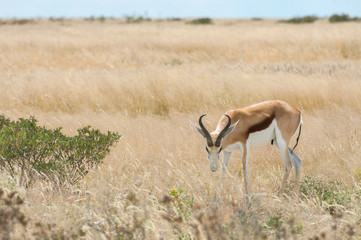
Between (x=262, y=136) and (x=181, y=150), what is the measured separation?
2.13 metres

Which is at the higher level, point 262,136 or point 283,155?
point 262,136

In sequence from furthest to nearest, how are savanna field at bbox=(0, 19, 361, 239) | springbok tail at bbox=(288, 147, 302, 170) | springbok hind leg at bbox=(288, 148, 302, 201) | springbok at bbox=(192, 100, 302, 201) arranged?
springbok tail at bbox=(288, 147, 302, 170) → springbok hind leg at bbox=(288, 148, 302, 201) → springbok at bbox=(192, 100, 302, 201) → savanna field at bbox=(0, 19, 361, 239)

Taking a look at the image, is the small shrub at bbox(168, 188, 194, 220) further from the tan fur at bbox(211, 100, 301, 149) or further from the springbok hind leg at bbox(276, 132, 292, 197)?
the springbok hind leg at bbox(276, 132, 292, 197)

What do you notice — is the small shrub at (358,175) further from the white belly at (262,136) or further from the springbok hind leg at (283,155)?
the white belly at (262,136)

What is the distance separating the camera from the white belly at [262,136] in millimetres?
5258

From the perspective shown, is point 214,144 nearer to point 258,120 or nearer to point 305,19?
point 258,120

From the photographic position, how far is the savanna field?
4.37m

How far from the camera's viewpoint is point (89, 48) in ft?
74.6

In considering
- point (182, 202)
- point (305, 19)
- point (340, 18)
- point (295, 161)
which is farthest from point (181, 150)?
point (305, 19)

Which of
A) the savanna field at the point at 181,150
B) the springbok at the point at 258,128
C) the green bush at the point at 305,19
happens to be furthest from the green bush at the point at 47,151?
the green bush at the point at 305,19

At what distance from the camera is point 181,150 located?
7.26 m

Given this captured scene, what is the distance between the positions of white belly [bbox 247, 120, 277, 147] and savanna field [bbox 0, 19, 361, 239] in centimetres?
49

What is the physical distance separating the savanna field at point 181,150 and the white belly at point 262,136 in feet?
1.61

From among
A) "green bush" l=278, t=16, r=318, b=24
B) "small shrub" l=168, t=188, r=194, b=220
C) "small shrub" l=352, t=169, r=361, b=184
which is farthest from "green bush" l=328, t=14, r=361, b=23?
"small shrub" l=168, t=188, r=194, b=220
